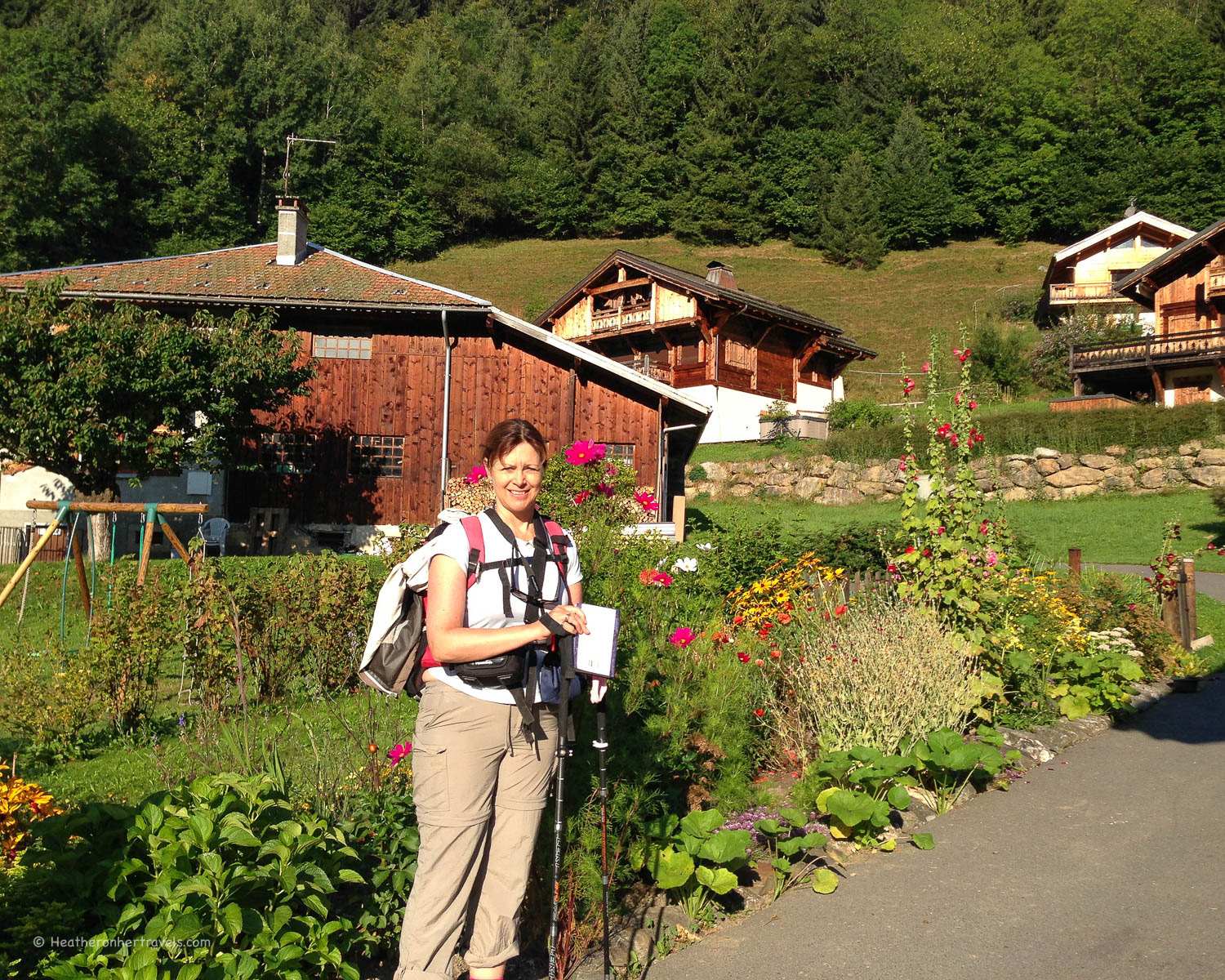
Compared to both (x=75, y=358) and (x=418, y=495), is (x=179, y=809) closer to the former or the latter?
(x=75, y=358)

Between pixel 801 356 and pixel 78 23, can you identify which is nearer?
pixel 801 356

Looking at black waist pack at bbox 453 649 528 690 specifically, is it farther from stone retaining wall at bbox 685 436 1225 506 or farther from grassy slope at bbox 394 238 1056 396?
grassy slope at bbox 394 238 1056 396

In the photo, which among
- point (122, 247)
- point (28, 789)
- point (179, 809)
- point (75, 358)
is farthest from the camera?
point (122, 247)

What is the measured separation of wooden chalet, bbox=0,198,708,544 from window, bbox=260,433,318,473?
0.08 feet

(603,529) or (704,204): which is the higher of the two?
(704,204)

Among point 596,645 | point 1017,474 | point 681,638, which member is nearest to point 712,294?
point 1017,474

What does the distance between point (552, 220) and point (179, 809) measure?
72.3 metres

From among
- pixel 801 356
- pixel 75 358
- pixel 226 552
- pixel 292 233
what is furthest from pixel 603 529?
pixel 801 356

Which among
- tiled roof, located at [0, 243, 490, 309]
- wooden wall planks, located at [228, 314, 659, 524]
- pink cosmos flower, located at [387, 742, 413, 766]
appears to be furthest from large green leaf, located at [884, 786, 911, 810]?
wooden wall planks, located at [228, 314, 659, 524]

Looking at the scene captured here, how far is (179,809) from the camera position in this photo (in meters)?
3.72

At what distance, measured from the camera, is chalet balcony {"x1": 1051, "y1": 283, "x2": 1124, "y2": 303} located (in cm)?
4900

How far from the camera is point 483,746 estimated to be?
3342 mm

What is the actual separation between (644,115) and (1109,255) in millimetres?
38306

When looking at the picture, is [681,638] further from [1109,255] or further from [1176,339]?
[1109,255]
